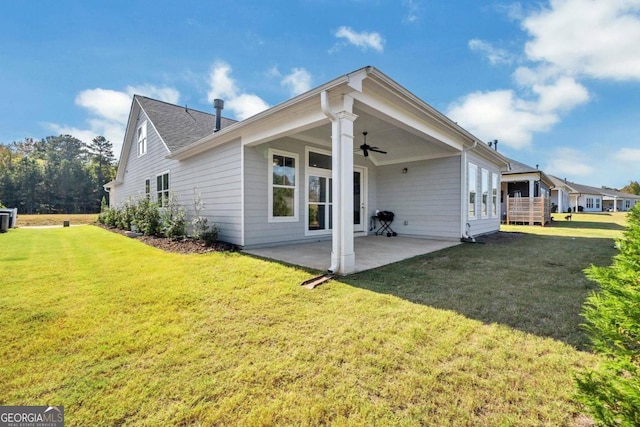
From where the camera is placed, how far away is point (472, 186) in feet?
29.9

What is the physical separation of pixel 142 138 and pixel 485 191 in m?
14.1

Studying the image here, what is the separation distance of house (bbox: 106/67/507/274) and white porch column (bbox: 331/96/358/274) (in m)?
0.02

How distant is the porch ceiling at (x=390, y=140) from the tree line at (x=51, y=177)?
35013 millimetres

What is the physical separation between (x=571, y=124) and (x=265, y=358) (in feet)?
72.9

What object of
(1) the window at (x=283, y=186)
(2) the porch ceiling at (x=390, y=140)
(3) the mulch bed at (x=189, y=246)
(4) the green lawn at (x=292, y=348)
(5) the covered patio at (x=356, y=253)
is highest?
(2) the porch ceiling at (x=390, y=140)

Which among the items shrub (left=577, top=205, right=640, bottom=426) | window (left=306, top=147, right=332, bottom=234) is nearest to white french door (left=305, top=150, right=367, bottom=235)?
window (left=306, top=147, right=332, bottom=234)

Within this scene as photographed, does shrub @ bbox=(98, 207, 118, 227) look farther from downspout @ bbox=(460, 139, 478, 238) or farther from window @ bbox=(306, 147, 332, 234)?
downspout @ bbox=(460, 139, 478, 238)

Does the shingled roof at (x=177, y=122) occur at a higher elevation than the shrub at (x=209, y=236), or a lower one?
higher

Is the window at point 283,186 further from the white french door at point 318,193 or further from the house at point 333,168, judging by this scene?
the white french door at point 318,193

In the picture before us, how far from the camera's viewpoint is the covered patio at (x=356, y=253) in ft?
16.6

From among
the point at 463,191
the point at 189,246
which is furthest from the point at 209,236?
the point at 463,191

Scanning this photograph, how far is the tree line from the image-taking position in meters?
33.8

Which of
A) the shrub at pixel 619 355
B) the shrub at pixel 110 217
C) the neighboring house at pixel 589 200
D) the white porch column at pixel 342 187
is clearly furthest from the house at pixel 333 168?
the neighboring house at pixel 589 200

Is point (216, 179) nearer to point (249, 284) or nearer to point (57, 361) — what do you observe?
point (249, 284)
